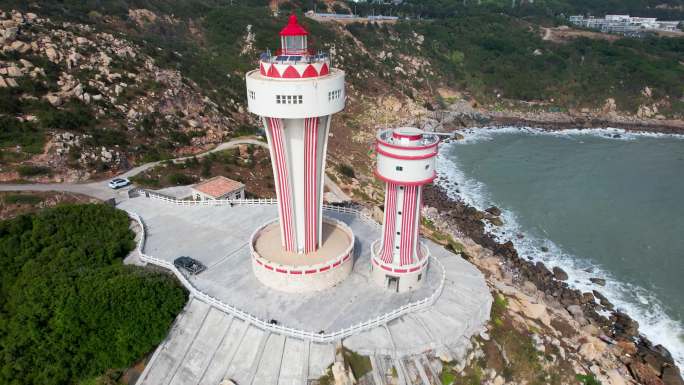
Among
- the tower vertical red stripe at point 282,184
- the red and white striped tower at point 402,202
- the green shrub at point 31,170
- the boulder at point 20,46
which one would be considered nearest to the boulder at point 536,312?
the red and white striped tower at point 402,202

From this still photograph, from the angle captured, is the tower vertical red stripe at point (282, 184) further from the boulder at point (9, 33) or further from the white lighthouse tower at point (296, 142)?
the boulder at point (9, 33)

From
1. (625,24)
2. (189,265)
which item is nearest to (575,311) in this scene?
(189,265)

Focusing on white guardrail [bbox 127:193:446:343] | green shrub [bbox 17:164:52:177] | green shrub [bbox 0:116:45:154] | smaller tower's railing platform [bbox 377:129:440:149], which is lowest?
white guardrail [bbox 127:193:446:343]

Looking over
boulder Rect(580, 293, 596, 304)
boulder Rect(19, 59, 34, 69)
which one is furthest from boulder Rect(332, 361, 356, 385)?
boulder Rect(19, 59, 34, 69)

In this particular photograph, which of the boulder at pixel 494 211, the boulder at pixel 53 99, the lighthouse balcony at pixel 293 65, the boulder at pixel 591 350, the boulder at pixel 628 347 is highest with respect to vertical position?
the lighthouse balcony at pixel 293 65

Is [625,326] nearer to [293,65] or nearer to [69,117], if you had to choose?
[293,65]

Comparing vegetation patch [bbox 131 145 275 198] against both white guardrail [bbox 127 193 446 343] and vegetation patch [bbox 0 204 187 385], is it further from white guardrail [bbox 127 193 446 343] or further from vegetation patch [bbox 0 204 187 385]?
white guardrail [bbox 127 193 446 343]
